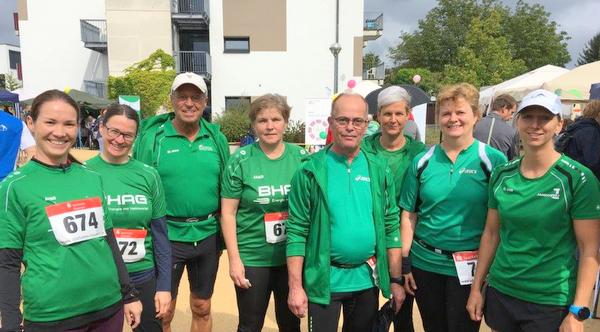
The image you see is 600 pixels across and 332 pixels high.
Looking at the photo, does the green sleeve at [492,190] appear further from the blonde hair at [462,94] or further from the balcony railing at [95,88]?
the balcony railing at [95,88]

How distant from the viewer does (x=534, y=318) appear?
212 centimetres

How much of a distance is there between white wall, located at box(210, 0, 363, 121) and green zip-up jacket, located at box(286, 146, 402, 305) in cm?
2151

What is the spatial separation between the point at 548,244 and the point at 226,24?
2330 cm

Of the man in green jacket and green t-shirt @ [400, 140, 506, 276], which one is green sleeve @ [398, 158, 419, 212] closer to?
green t-shirt @ [400, 140, 506, 276]

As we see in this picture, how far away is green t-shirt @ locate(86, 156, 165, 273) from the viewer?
248 cm

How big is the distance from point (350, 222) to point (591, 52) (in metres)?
58.7

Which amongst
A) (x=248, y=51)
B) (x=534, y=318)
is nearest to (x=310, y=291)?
(x=534, y=318)

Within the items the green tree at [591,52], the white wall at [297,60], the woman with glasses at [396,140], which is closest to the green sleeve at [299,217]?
the woman with glasses at [396,140]

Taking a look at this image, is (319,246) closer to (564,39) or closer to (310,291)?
(310,291)

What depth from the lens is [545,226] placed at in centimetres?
206

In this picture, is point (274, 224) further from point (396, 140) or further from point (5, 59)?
point (5, 59)

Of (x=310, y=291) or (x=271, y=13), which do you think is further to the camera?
(x=271, y=13)

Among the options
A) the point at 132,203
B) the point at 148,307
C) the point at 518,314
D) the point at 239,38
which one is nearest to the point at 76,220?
the point at 132,203

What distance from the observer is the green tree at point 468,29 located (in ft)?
137
